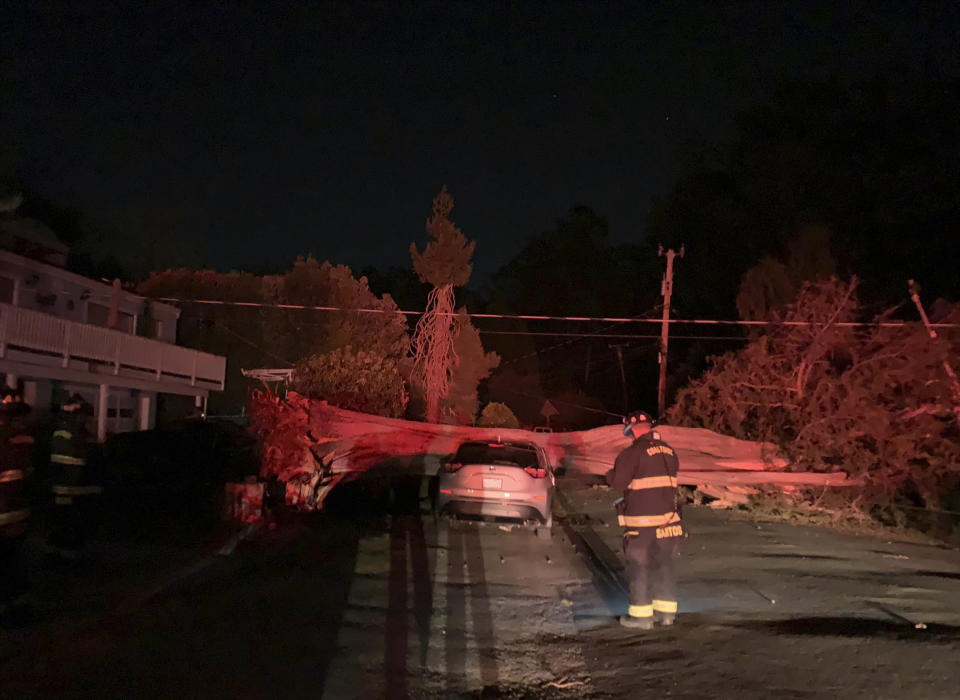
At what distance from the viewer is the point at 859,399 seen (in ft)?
48.9

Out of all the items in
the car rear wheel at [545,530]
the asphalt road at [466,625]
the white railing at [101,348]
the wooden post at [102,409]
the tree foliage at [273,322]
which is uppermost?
the tree foliage at [273,322]

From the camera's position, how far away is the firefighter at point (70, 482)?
8.08 m

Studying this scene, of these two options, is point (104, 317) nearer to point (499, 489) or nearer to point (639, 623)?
point (499, 489)

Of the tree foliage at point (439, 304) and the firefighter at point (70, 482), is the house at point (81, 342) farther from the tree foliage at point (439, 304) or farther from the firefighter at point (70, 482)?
the firefighter at point (70, 482)

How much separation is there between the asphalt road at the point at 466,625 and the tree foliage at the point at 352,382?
12.9 meters

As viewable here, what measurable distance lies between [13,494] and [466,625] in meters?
3.67

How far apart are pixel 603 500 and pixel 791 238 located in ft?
45.3

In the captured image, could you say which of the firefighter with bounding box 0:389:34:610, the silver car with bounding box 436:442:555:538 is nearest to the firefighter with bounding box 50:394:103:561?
the firefighter with bounding box 0:389:34:610

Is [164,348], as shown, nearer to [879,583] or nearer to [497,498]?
[497,498]

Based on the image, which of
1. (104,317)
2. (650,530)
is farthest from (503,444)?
(104,317)

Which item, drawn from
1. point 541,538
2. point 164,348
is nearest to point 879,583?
point 541,538

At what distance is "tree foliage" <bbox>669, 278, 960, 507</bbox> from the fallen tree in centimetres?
87

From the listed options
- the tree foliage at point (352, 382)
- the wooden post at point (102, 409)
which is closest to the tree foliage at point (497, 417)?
the tree foliage at point (352, 382)

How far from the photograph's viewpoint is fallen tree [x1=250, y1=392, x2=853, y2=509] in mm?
15969
